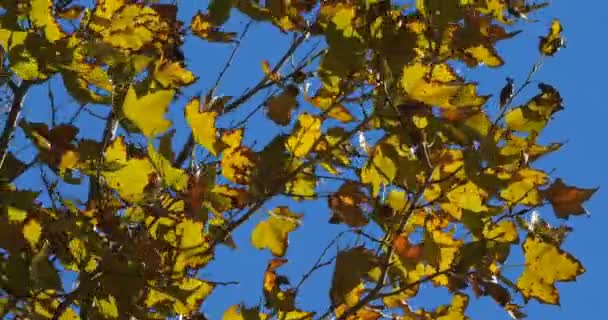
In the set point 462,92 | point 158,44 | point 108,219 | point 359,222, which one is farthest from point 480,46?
point 158,44

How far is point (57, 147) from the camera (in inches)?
63.5

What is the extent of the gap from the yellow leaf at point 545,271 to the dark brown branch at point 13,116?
1.21 m

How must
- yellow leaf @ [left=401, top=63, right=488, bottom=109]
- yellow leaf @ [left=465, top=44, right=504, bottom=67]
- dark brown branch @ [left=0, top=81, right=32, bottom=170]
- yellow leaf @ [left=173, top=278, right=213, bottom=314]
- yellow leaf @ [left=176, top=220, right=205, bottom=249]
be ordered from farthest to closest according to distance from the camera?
dark brown branch @ [left=0, top=81, right=32, bottom=170] < yellow leaf @ [left=465, top=44, right=504, bottom=67] < yellow leaf @ [left=173, top=278, right=213, bottom=314] < yellow leaf @ [left=176, top=220, right=205, bottom=249] < yellow leaf @ [left=401, top=63, right=488, bottom=109]

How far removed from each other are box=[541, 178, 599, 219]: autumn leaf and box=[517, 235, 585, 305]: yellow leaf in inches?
2.9

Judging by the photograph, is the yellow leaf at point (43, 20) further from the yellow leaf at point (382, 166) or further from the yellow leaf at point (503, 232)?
the yellow leaf at point (503, 232)

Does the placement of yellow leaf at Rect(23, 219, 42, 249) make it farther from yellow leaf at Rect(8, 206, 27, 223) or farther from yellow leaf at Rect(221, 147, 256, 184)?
yellow leaf at Rect(221, 147, 256, 184)

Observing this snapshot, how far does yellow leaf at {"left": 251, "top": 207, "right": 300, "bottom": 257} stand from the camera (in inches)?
70.5

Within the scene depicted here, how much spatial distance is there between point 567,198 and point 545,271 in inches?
5.5

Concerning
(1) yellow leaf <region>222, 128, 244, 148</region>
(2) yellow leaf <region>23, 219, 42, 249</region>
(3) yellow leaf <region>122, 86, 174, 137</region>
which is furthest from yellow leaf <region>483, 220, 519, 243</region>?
(2) yellow leaf <region>23, 219, 42, 249</region>

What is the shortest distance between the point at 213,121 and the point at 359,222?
14.3 inches

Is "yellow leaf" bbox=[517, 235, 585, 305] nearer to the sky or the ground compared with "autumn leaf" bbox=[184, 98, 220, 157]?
nearer to the ground

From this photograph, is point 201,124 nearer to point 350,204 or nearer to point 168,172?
point 168,172

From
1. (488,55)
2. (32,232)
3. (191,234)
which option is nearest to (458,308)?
(488,55)

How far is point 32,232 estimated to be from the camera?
66.8 inches
